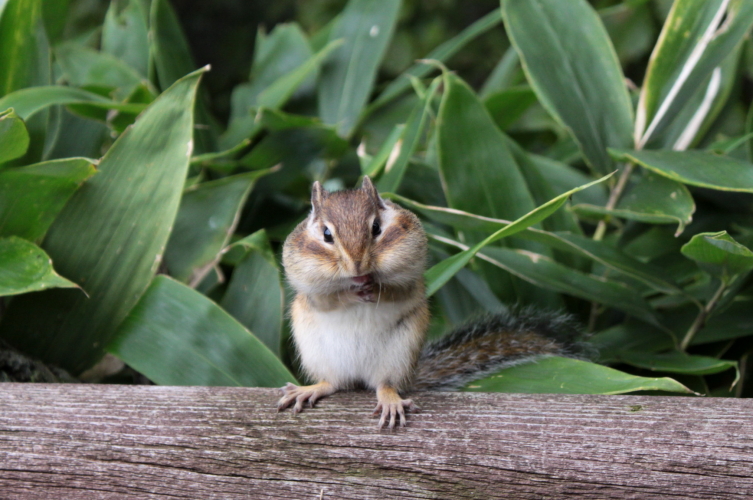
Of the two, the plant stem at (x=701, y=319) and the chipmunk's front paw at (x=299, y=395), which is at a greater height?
the chipmunk's front paw at (x=299, y=395)

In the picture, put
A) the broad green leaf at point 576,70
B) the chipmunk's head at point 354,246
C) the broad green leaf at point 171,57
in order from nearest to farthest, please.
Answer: the chipmunk's head at point 354,246 → the broad green leaf at point 576,70 → the broad green leaf at point 171,57

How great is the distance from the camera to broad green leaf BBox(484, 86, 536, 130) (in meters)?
1.54

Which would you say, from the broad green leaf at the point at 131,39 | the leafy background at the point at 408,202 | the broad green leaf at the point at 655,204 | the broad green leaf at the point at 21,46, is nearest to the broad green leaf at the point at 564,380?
the leafy background at the point at 408,202

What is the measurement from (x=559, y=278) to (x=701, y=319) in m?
0.28

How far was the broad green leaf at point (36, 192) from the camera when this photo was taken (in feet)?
3.31

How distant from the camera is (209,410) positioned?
2.69 feet

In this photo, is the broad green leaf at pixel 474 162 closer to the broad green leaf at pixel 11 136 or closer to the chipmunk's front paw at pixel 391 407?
the chipmunk's front paw at pixel 391 407

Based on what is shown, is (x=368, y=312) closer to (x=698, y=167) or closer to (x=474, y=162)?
(x=474, y=162)

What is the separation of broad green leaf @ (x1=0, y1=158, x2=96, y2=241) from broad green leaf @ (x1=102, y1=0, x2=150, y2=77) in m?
0.89

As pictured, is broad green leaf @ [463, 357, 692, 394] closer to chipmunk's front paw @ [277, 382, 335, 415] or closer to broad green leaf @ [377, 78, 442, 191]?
chipmunk's front paw @ [277, 382, 335, 415]

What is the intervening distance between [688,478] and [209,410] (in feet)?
1.87

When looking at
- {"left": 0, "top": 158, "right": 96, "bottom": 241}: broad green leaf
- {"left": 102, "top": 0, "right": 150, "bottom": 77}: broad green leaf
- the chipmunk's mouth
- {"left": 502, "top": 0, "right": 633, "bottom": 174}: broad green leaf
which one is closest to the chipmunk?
the chipmunk's mouth

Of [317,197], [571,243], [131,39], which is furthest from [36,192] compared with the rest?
[131,39]

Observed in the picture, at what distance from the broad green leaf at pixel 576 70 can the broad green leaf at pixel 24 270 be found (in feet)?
3.04
